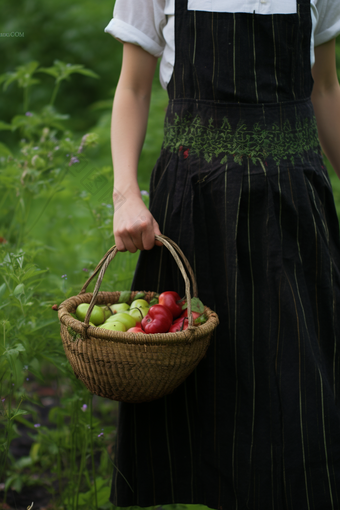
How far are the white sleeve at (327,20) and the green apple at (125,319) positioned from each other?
0.88 meters

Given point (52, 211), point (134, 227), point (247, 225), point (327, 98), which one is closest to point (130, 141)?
point (134, 227)

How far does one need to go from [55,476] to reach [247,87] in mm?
1539

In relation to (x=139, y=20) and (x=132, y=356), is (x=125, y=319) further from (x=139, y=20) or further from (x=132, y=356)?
(x=139, y=20)

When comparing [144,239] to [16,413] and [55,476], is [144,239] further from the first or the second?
[55,476]

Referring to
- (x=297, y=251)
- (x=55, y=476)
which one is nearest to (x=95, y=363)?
(x=297, y=251)

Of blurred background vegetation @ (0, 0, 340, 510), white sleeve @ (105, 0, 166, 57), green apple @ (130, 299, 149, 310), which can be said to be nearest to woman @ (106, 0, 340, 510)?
white sleeve @ (105, 0, 166, 57)

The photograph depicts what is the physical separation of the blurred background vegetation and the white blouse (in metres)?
0.57

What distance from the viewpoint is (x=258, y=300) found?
3.61ft

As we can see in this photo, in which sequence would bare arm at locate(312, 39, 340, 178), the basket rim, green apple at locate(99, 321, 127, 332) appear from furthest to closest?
bare arm at locate(312, 39, 340, 178) → green apple at locate(99, 321, 127, 332) → the basket rim

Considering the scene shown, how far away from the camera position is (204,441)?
116 cm

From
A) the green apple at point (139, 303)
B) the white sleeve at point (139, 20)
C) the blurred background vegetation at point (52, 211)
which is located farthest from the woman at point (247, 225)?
the blurred background vegetation at point (52, 211)

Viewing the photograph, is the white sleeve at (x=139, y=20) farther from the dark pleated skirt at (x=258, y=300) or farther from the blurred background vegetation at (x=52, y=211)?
the blurred background vegetation at (x=52, y=211)

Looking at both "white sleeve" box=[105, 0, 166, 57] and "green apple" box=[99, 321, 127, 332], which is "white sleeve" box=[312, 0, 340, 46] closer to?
"white sleeve" box=[105, 0, 166, 57]

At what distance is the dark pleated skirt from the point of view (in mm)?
1067
